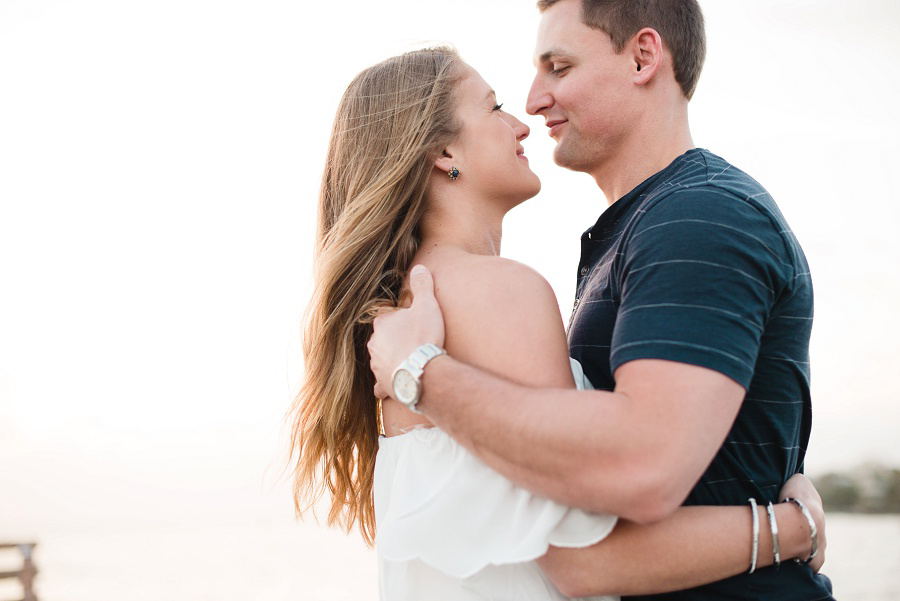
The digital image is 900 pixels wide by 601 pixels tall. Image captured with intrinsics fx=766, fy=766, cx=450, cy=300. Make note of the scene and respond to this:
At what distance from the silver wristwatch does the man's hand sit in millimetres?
32

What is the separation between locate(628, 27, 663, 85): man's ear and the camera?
8.23ft

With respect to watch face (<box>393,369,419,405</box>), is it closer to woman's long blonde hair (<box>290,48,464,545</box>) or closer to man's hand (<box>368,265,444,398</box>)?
man's hand (<box>368,265,444,398</box>)

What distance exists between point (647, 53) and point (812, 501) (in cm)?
151

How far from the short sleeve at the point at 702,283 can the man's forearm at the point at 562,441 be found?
0.14m

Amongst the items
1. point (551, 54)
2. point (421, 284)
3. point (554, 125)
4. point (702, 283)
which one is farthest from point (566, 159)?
point (702, 283)

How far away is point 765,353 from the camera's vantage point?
67.3 inches

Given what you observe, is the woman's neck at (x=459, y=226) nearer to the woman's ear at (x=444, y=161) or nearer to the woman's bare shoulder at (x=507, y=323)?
the woman's ear at (x=444, y=161)

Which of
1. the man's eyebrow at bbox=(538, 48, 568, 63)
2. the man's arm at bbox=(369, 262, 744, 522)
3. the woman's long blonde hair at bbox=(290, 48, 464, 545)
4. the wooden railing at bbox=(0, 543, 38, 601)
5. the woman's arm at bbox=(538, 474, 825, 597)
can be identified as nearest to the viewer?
the man's arm at bbox=(369, 262, 744, 522)

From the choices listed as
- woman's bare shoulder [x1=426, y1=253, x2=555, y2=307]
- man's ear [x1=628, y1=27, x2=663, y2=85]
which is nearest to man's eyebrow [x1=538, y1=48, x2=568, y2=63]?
man's ear [x1=628, y1=27, x2=663, y2=85]

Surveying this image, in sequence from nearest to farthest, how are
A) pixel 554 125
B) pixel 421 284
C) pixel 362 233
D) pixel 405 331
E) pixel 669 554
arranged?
pixel 669 554
pixel 405 331
pixel 421 284
pixel 362 233
pixel 554 125

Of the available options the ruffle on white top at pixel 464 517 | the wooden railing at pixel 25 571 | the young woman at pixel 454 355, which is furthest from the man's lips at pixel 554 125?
the wooden railing at pixel 25 571

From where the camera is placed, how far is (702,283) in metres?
1.42

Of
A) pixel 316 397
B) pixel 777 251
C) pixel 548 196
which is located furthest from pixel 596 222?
pixel 548 196

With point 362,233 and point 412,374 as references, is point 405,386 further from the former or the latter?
point 362,233
